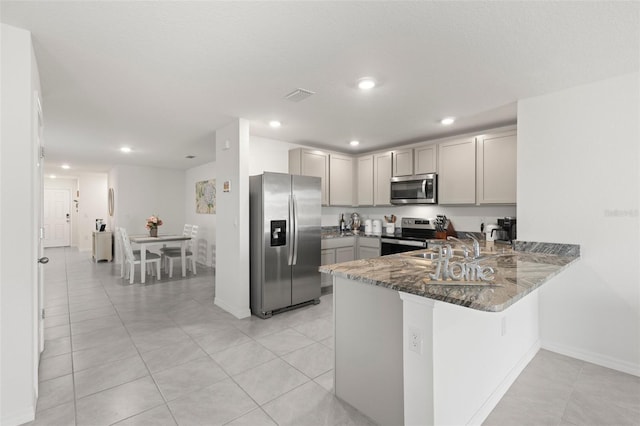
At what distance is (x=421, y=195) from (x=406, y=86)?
6.85ft

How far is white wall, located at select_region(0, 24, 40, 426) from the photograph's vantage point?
71.0 inches

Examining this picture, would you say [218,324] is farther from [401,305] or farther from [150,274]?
[150,274]

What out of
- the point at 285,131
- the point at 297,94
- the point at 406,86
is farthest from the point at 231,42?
the point at 285,131

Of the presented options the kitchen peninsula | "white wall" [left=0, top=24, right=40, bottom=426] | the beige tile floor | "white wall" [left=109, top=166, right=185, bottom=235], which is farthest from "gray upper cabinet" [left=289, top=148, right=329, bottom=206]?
"white wall" [left=109, top=166, right=185, bottom=235]

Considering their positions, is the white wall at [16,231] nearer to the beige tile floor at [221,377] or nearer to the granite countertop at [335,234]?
the beige tile floor at [221,377]

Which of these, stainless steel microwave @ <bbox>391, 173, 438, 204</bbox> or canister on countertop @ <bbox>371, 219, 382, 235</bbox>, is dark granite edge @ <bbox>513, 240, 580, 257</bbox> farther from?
canister on countertop @ <bbox>371, 219, 382, 235</bbox>

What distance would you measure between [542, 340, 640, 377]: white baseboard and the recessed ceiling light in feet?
9.41

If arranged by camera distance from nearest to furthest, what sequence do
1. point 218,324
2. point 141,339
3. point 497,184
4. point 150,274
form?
point 141,339 < point 218,324 < point 497,184 < point 150,274

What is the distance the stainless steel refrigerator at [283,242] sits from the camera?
373 centimetres

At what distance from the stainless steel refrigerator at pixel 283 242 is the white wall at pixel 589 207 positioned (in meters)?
2.44

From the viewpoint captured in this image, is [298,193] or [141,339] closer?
[141,339]

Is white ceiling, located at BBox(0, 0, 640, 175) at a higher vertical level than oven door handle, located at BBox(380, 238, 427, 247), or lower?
higher

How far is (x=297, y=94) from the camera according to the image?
2.84m

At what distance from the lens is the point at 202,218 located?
24.3 feet
